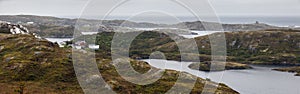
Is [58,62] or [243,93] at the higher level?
[58,62]

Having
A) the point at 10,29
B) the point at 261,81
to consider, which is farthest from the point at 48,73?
the point at 261,81

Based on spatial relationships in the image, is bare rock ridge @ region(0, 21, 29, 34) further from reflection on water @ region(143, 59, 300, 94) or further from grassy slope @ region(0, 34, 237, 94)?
reflection on water @ region(143, 59, 300, 94)

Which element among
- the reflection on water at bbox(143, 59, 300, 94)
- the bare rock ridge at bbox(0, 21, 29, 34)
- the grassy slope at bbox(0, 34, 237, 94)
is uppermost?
the bare rock ridge at bbox(0, 21, 29, 34)

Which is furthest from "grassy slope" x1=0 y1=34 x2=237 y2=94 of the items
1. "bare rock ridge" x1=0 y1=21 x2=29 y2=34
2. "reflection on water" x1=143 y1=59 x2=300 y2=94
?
"bare rock ridge" x1=0 y1=21 x2=29 y2=34

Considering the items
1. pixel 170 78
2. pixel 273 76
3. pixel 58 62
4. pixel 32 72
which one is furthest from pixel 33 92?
pixel 273 76

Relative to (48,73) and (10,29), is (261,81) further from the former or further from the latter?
(10,29)

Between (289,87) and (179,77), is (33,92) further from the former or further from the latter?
(289,87)

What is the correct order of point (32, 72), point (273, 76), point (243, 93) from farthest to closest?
point (273, 76), point (243, 93), point (32, 72)

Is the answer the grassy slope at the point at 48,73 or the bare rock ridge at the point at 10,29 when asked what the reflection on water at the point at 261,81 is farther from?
the bare rock ridge at the point at 10,29
